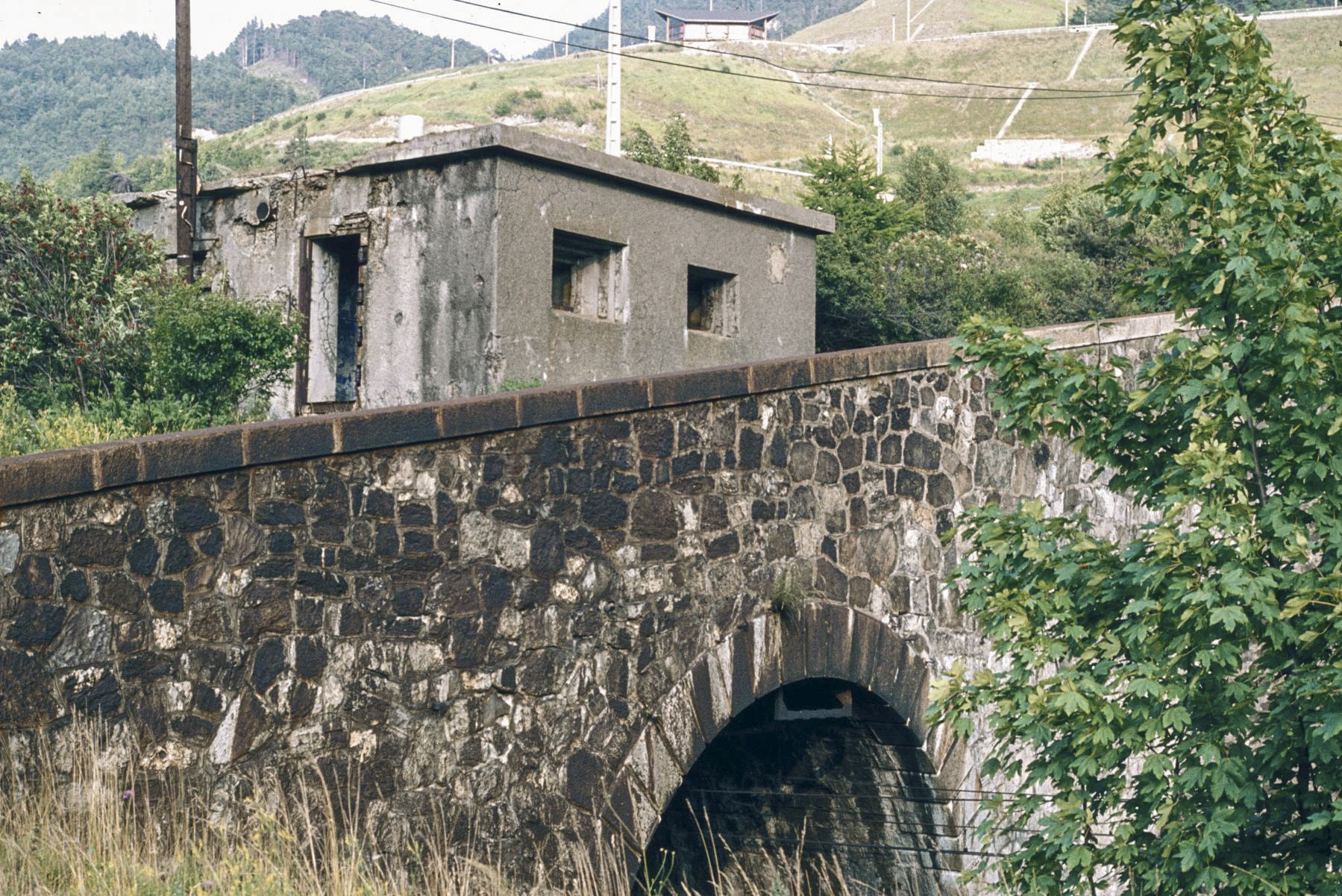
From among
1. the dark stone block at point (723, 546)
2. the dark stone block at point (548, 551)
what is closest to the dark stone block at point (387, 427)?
the dark stone block at point (548, 551)

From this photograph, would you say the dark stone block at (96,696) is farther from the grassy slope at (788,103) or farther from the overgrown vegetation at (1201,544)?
the grassy slope at (788,103)

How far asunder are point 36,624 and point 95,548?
0.37 metres

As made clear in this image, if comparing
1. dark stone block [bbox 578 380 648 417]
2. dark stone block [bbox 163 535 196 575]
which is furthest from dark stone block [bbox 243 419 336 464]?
dark stone block [bbox 578 380 648 417]

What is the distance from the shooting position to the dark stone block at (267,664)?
590 centimetres

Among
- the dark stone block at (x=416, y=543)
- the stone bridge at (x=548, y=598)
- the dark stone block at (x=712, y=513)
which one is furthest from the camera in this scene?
the dark stone block at (x=712, y=513)

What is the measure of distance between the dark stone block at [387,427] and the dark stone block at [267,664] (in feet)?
3.03

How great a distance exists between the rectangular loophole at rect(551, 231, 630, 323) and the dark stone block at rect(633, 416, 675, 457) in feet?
18.2

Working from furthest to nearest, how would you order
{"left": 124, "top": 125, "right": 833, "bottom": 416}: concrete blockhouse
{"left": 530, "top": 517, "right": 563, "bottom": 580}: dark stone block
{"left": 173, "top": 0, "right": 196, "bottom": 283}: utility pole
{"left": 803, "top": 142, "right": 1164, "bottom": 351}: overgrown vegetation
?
1. {"left": 803, "top": 142, "right": 1164, "bottom": 351}: overgrown vegetation
2. {"left": 173, "top": 0, "right": 196, "bottom": 283}: utility pole
3. {"left": 124, "top": 125, "right": 833, "bottom": 416}: concrete blockhouse
4. {"left": 530, "top": 517, "right": 563, "bottom": 580}: dark stone block

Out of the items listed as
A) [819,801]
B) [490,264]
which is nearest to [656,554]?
[819,801]

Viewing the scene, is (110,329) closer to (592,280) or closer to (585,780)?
(592,280)

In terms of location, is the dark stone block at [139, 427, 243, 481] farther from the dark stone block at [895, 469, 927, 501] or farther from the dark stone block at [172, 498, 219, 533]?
the dark stone block at [895, 469, 927, 501]

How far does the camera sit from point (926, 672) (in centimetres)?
981

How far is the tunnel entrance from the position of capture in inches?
394

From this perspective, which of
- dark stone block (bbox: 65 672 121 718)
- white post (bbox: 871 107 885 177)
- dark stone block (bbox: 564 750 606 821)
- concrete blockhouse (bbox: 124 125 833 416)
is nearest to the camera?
dark stone block (bbox: 65 672 121 718)
